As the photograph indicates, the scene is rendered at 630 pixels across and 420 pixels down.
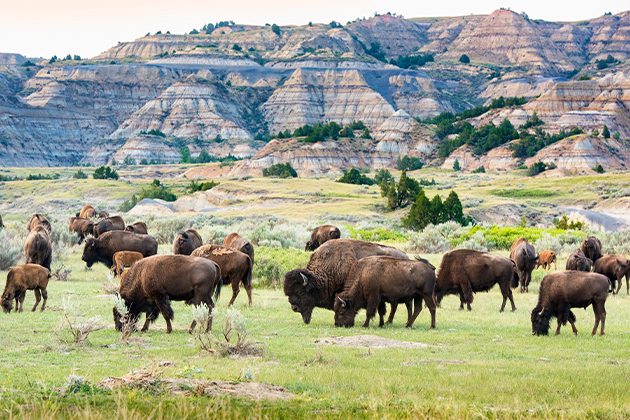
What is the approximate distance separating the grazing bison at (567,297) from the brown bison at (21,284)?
10.3 meters

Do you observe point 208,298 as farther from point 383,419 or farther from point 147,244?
point 147,244

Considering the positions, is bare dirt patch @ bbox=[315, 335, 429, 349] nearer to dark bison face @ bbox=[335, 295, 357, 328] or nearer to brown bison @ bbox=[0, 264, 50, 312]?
dark bison face @ bbox=[335, 295, 357, 328]

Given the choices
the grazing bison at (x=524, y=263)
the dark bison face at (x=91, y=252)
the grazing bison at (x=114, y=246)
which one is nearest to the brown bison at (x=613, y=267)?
the grazing bison at (x=524, y=263)

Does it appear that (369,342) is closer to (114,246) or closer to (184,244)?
(184,244)

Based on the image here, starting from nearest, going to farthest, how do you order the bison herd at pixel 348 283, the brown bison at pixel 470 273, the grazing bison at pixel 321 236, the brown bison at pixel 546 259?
the bison herd at pixel 348 283
the brown bison at pixel 470 273
the brown bison at pixel 546 259
the grazing bison at pixel 321 236

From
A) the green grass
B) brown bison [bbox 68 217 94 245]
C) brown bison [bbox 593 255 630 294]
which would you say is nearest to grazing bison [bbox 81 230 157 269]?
the green grass

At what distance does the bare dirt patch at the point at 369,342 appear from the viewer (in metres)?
18.5

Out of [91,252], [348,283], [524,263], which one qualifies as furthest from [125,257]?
[524,263]

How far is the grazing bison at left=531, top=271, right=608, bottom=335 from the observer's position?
66.2 ft

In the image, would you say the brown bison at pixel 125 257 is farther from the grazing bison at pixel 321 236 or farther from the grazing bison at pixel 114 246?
the grazing bison at pixel 321 236

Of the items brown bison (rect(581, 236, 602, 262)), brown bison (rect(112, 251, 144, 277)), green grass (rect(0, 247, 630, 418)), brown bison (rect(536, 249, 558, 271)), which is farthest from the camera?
brown bison (rect(536, 249, 558, 271))

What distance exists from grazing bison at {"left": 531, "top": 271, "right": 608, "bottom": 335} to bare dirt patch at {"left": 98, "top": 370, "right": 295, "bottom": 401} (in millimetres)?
8514

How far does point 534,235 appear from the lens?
50.5 meters

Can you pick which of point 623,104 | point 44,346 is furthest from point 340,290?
point 623,104
